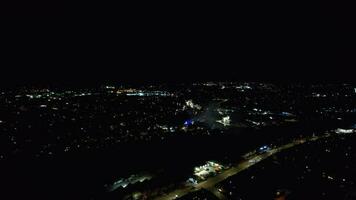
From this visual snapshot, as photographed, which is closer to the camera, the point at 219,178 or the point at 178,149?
the point at 219,178

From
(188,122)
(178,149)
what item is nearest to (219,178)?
(178,149)

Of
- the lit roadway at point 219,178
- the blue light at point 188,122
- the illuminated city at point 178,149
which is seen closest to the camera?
the lit roadway at point 219,178

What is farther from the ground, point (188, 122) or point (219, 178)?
point (219, 178)

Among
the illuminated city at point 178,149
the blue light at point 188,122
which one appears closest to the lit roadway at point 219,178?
the illuminated city at point 178,149

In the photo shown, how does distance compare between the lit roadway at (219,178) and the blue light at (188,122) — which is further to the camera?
the blue light at (188,122)

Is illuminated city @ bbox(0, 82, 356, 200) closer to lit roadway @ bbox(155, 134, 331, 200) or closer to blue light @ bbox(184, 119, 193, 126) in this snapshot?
lit roadway @ bbox(155, 134, 331, 200)

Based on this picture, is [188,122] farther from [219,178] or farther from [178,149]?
[219,178]

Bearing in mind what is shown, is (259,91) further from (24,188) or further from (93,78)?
(24,188)

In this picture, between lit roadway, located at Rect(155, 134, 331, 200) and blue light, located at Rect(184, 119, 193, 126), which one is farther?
blue light, located at Rect(184, 119, 193, 126)

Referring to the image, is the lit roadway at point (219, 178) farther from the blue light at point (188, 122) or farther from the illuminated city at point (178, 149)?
the blue light at point (188, 122)

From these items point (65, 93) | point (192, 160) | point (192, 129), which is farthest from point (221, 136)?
point (65, 93)

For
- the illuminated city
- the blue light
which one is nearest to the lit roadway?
the illuminated city
